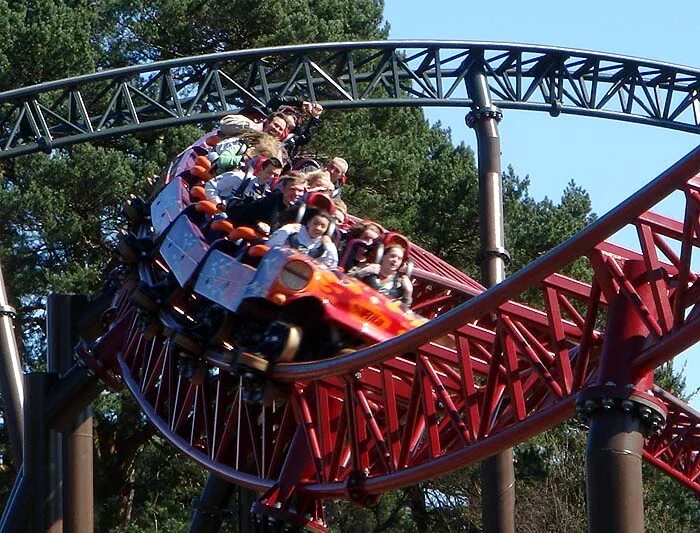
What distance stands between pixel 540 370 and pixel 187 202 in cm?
313

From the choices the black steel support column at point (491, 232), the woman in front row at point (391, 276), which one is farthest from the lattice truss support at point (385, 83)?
the woman in front row at point (391, 276)

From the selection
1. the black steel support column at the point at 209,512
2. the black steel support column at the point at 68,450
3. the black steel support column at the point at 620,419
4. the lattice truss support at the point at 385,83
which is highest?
the lattice truss support at the point at 385,83

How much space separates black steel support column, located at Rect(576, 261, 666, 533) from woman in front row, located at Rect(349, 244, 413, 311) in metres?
2.14

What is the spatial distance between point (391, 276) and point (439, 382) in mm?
1266

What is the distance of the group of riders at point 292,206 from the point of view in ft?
22.2

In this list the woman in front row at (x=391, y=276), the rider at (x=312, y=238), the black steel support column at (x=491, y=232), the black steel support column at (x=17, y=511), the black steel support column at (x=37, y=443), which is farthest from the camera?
the black steel support column at (x=37, y=443)

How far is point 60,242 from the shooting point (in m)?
15.8

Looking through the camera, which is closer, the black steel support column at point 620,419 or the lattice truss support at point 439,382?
the black steel support column at point 620,419

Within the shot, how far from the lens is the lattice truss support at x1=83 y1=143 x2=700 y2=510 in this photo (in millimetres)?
4758

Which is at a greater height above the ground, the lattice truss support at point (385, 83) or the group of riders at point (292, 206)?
the lattice truss support at point (385, 83)

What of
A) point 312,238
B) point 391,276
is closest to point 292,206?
Result: point 312,238

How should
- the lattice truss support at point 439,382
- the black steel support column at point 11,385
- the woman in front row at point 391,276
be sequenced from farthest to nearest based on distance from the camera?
the black steel support column at point 11,385 < the woman in front row at point 391,276 < the lattice truss support at point 439,382

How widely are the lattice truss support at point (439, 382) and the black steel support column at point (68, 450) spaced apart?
2.14ft

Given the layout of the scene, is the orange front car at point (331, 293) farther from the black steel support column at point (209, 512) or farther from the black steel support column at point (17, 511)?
the black steel support column at point (17, 511)
